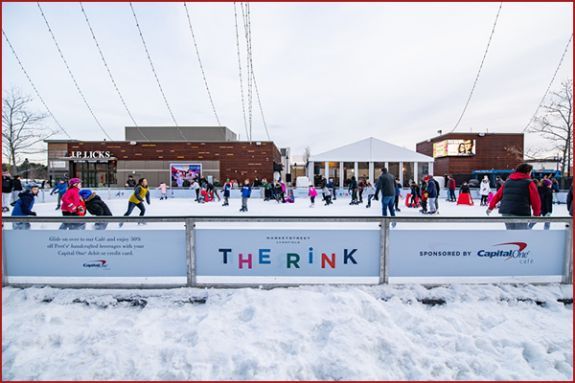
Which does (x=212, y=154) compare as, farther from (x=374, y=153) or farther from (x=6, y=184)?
(x=6, y=184)

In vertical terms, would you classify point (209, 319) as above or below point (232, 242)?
below

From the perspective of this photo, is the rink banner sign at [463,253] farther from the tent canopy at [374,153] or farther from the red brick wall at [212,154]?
the red brick wall at [212,154]

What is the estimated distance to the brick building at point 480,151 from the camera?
37.7 metres

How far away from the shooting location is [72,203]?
4.85 m

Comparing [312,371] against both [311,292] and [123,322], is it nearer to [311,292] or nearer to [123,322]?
[311,292]

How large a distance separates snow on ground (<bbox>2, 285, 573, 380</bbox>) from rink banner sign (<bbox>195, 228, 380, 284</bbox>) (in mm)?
206

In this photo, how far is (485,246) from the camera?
3.50 metres

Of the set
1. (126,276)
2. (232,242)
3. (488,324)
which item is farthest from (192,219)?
(488,324)

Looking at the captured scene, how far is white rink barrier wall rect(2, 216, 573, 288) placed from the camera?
3.47m

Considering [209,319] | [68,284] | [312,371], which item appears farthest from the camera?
[68,284]

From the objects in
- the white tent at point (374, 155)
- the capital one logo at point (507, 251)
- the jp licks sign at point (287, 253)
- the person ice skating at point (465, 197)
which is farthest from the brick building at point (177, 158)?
the capital one logo at point (507, 251)

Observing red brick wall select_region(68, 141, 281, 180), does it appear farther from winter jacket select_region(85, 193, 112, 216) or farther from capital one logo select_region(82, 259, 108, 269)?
capital one logo select_region(82, 259, 108, 269)

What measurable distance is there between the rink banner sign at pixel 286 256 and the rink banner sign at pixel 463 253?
1.12 ft

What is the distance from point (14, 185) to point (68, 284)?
12098mm
